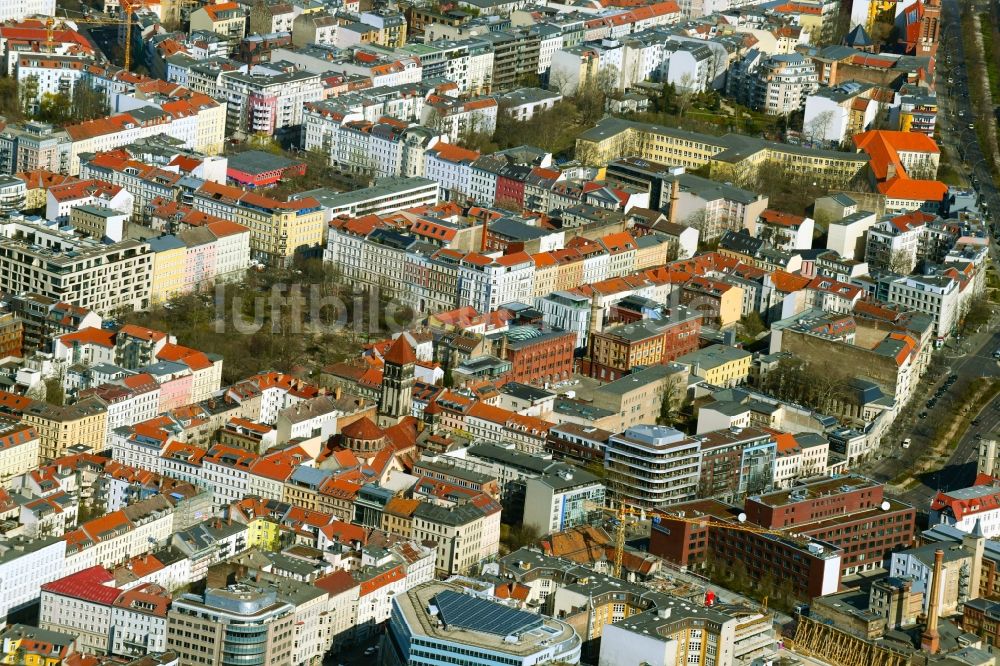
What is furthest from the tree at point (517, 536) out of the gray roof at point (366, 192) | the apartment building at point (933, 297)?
the apartment building at point (933, 297)

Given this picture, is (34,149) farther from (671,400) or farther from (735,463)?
(735,463)

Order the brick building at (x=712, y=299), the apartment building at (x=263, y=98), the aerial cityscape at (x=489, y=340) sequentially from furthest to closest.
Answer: the apartment building at (x=263, y=98) → the brick building at (x=712, y=299) → the aerial cityscape at (x=489, y=340)

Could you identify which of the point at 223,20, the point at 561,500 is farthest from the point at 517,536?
the point at 223,20

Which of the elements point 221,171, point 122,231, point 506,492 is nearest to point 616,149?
point 221,171

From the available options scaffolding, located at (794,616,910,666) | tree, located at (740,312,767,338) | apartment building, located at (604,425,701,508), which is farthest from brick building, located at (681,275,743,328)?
scaffolding, located at (794,616,910,666)

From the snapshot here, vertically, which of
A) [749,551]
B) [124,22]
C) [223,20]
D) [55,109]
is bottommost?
[749,551]

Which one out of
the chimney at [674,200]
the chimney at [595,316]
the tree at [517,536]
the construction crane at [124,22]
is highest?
the construction crane at [124,22]

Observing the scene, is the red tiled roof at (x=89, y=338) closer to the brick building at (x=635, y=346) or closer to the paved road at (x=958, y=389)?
the brick building at (x=635, y=346)
